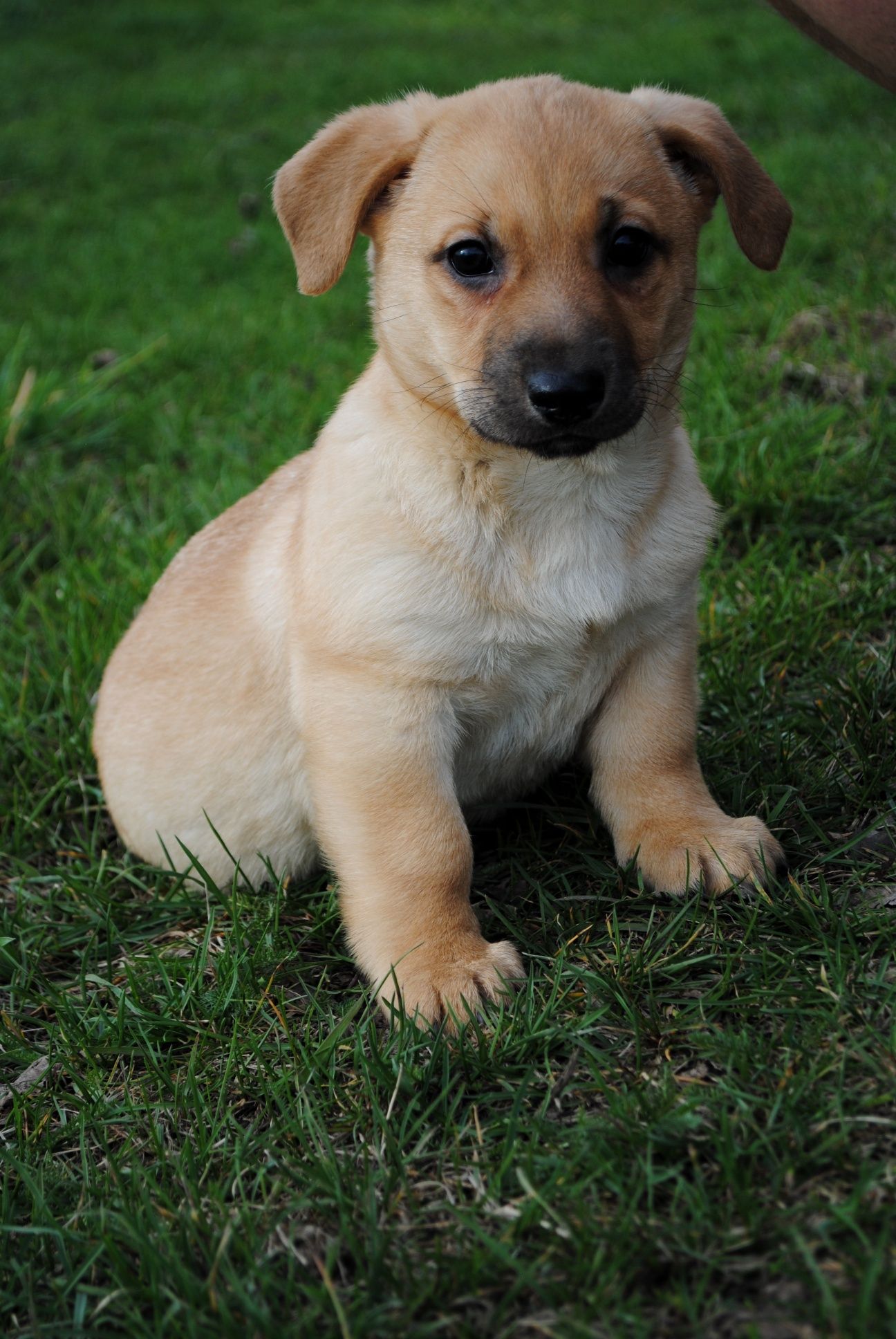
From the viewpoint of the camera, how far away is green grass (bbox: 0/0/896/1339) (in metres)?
2.09

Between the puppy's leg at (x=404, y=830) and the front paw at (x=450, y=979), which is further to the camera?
the puppy's leg at (x=404, y=830)

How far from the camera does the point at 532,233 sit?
9.18 feet

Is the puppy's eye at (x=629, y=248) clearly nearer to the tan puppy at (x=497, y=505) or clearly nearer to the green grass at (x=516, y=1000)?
the tan puppy at (x=497, y=505)

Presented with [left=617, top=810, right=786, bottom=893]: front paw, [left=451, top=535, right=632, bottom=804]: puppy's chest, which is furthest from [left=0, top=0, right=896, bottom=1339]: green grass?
[left=451, top=535, right=632, bottom=804]: puppy's chest

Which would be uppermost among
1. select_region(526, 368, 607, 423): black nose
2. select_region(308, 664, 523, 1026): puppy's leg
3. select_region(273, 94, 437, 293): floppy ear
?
select_region(273, 94, 437, 293): floppy ear

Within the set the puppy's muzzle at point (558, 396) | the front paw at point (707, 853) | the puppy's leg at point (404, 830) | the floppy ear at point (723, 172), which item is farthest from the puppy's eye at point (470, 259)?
the front paw at point (707, 853)

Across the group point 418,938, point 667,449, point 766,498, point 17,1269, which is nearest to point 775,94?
point 766,498

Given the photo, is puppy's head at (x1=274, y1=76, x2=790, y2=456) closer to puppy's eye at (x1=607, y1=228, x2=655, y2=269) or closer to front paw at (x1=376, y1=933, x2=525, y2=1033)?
puppy's eye at (x1=607, y1=228, x2=655, y2=269)

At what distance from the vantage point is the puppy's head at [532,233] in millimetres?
Result: 2775

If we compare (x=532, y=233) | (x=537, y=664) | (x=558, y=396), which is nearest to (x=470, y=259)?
(x=532, y=233)

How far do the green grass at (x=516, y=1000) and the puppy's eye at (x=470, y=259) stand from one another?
1.45 m

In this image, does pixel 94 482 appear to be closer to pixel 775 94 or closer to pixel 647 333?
pixel 647 333

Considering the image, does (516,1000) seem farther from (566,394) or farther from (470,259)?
(470,259)

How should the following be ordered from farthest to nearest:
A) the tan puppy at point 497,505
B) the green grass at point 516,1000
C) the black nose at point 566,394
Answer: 1. the tan puppy at point 497,505
2. the black nose at point 566,394
3. the green grass at point 516,1000
